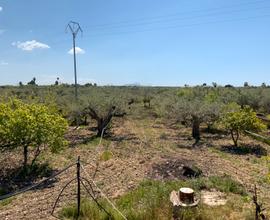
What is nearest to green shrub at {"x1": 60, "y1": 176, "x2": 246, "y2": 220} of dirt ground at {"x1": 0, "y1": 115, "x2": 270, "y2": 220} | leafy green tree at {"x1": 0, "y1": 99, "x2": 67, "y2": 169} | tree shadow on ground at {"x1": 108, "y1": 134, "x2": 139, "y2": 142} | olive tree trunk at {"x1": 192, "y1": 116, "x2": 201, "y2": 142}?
dirt ground at {"x1": 0, "y1": 115, "x2": 270, "y2": 220}

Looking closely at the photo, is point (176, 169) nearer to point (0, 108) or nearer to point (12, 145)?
point (12, 145)

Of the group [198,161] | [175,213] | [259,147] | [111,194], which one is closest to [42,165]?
[111,194]

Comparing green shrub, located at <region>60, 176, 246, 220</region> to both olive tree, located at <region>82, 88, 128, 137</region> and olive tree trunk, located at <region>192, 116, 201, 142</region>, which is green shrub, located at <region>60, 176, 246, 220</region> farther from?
olive tree, located at <region>82, 88, 128, 137</region>

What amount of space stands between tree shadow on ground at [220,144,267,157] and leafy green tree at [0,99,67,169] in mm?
7918

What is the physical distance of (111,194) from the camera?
905cm

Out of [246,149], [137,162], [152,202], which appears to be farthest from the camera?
[246,149]

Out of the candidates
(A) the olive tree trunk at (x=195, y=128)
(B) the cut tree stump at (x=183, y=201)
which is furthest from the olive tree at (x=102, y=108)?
(B) the cut tree stump at (x=183, y=201)

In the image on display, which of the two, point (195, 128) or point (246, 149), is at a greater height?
point (195, 128)

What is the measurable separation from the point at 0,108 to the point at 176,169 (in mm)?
6621

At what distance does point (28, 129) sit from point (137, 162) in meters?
4.15

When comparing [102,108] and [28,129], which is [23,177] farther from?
[102,108]

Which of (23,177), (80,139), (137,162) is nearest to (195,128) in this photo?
(80,139)

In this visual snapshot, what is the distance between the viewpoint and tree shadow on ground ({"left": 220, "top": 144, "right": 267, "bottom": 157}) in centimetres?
1519

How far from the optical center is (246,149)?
15.7 metres
